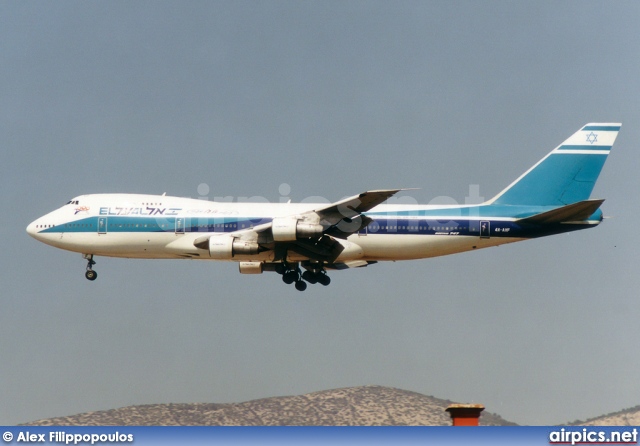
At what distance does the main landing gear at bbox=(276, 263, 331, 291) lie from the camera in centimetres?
5894

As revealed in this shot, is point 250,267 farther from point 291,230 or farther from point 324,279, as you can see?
point 291,230

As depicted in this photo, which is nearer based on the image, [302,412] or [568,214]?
[568,214]

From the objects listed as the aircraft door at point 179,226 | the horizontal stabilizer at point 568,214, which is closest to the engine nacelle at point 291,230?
the aircraft door at point 179,226

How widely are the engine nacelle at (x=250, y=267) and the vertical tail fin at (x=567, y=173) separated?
45.3 ft

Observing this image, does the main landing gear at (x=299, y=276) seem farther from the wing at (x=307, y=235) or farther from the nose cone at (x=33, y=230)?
the nose cone at (x=33, y=230)

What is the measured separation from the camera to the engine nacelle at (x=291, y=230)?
177 ft

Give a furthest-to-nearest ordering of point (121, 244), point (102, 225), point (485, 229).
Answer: point (102, 225), point (121, 244), point (485, 229)

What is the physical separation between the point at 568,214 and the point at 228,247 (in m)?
18.3

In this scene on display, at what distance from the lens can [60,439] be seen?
38.5 meters

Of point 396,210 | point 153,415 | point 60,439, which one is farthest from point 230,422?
point 60,439

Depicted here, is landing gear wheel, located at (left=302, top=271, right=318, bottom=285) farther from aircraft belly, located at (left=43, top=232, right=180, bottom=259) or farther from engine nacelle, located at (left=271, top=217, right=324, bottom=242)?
aircraft belly, located at (left=43, top=232, right=180, bottom=259)

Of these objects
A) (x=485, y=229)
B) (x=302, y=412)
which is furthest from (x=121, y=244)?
(x=302, y=412)

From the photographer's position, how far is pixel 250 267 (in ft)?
196

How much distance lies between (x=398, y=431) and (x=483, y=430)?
117 inches
